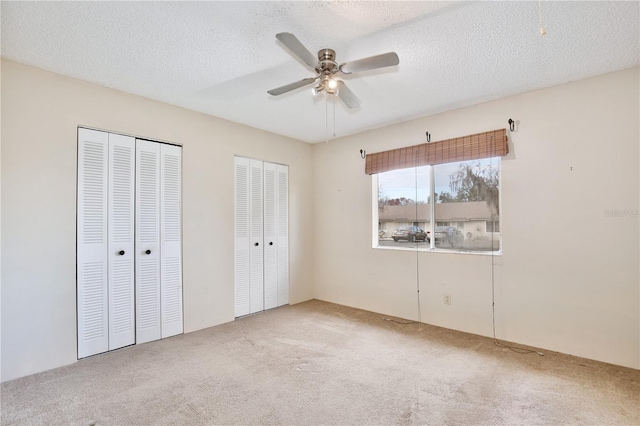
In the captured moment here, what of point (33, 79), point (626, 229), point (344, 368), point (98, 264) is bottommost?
point (344, 368)

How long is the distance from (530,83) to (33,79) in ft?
14.0

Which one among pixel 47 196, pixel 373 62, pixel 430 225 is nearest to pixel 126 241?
pixel 47 196

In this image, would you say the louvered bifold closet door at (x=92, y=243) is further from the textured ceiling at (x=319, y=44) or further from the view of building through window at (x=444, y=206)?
the view of building through window at (x=444, y=206)

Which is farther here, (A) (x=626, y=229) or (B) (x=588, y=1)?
(A) (x=626, y=229)

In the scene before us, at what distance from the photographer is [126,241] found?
3.06 m

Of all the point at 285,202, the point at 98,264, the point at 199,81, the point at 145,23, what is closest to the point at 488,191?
→ the point at 285,202

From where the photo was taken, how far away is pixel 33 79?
8.33 feet

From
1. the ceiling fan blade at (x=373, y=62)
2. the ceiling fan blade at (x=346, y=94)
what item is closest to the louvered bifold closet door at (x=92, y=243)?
the ceiling fan blade at (x=346, y=94)

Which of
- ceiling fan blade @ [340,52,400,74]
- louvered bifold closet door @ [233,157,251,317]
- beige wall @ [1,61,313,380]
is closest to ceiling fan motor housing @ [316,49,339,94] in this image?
ceiling fan blade @ [340,52,400,74]

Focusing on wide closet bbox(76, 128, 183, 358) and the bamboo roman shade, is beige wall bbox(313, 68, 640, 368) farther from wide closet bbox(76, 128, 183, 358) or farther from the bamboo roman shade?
wide closet bbox(76, 128, 183, 358)

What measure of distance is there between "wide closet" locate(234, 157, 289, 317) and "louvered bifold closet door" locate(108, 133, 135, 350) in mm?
1203

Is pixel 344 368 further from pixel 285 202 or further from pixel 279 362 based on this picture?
pixel 285 202

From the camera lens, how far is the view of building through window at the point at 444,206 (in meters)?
3.32

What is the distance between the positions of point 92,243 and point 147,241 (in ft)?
1.55
